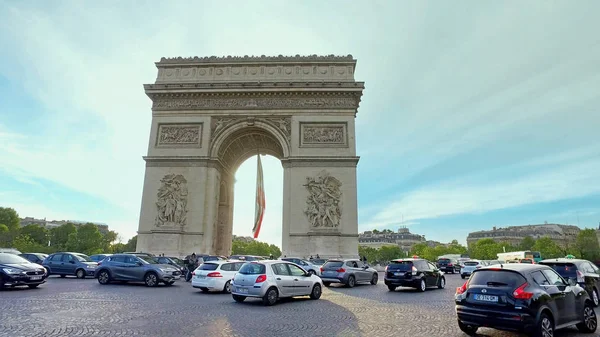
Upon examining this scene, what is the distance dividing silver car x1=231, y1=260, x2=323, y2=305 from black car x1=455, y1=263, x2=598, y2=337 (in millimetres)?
5292

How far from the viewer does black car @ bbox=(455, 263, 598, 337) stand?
5703 mm

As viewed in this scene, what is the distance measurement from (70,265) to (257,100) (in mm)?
16496

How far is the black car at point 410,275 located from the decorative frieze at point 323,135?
528 inches

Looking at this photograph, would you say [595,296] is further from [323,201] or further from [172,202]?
[172,202]

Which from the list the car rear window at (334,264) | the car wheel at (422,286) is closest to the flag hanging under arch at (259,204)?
the car rear window at (334,264)

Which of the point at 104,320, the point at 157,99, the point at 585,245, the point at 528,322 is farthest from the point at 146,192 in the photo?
the point at 585,245

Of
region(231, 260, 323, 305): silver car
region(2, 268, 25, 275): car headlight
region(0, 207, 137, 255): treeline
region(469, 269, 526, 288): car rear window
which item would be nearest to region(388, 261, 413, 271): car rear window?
region(231, 260, 323, 305): silver car

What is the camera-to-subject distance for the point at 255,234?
96.3ft

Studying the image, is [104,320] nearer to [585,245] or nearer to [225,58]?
[225,58]

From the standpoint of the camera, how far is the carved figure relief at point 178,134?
27672mm

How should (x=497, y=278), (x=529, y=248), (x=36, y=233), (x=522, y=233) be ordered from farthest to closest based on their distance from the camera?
1. (x=522, y=233)
2. (x=529, y=248)
3. (x=36, y=233)
4. (x=497, y=278)

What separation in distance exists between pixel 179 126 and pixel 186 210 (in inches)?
267

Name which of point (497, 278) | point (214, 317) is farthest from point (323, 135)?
point (497, 278)

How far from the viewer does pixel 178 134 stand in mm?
27875
